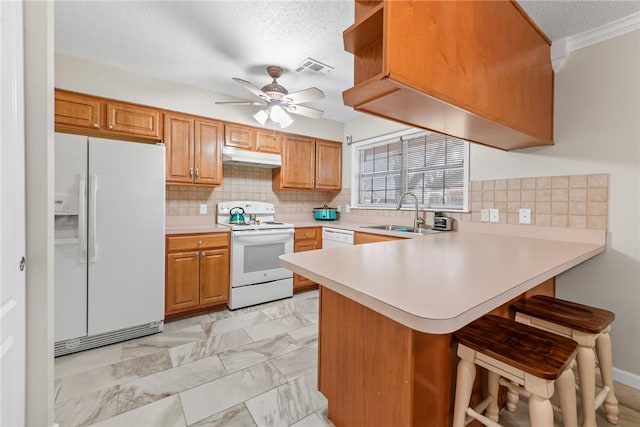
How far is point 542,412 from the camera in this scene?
3.08ft

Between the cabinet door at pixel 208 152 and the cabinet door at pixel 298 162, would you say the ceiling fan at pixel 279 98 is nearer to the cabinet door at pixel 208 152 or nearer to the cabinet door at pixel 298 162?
the cabinet door at pixel 208 152

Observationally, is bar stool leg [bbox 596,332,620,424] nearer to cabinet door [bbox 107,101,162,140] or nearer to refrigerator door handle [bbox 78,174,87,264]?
refrigerator door handle [bbox 78,174,87,264]

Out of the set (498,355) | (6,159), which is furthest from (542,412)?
(6,159)

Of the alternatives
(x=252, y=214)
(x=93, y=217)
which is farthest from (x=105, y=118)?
(x=252, y=214)

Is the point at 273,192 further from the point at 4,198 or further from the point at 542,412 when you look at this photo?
the point at 542,412

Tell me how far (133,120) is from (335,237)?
248 cm

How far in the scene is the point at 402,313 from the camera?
2.37ft

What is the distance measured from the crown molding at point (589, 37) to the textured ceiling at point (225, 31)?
0.16ft

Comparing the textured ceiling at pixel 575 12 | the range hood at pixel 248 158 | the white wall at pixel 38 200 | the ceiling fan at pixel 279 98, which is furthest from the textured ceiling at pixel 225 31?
the white wall at pixel 38 200

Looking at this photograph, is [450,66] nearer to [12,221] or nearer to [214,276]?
[12,221]

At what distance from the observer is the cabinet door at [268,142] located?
3477mm

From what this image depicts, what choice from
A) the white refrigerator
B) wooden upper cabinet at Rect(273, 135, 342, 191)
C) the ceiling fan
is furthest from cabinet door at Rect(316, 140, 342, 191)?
the white refrigerator

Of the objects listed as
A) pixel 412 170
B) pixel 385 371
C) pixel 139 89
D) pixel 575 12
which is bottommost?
pixel 385 371

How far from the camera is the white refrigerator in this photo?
6.68 ft
